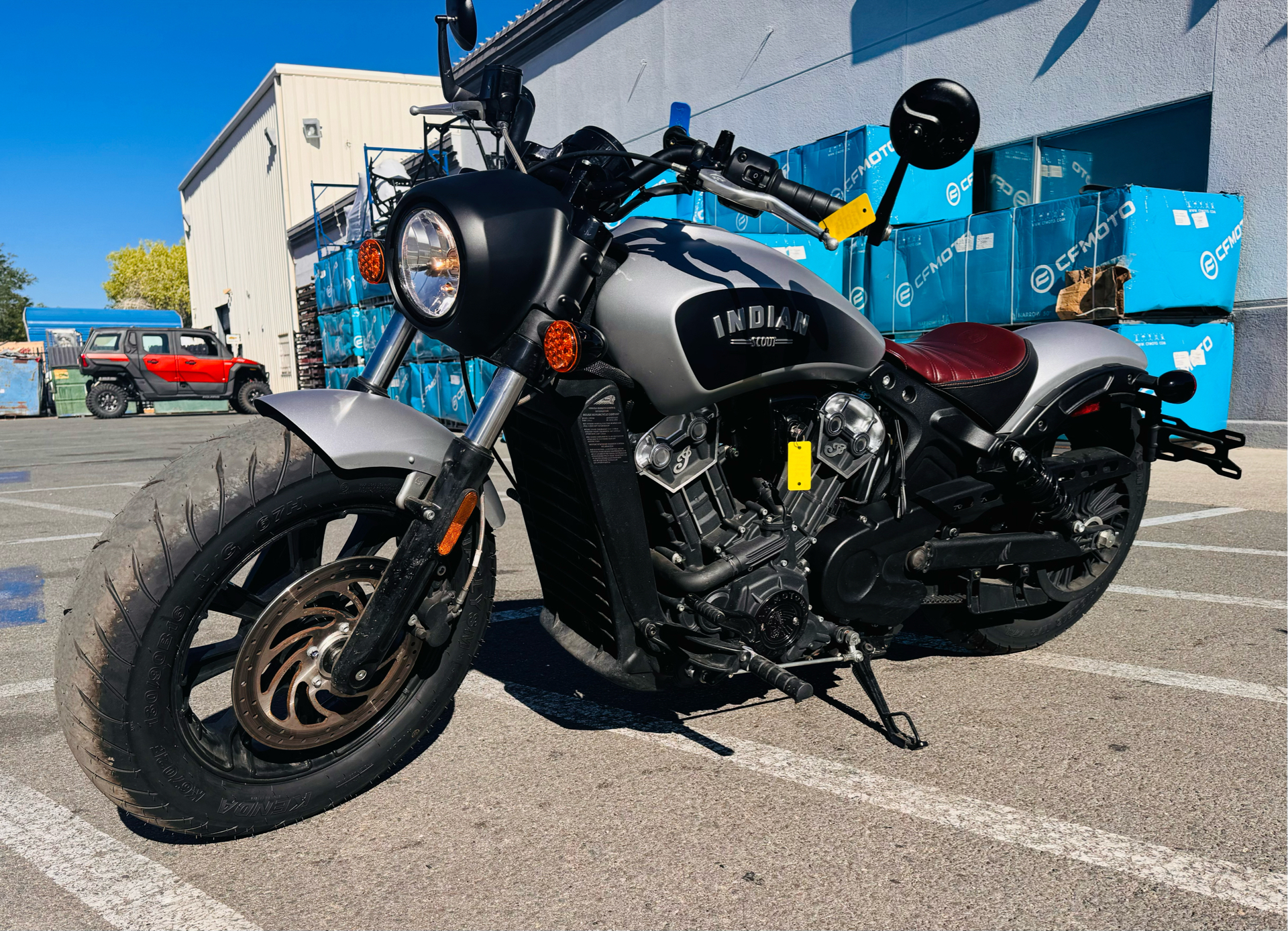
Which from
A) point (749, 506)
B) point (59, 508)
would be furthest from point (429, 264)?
point (59, 508)

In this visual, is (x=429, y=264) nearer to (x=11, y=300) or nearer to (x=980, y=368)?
(x=980, y=368)

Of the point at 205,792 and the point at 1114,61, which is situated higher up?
the point at 1114,61

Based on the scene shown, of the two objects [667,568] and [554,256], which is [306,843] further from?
[554,256]

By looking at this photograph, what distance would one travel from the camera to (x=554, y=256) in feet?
7.23

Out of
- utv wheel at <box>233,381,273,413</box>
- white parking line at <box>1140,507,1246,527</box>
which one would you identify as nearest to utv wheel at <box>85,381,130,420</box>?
utv wheel at <box>233,381,273,413</box>

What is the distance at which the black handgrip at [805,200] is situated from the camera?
2.03m

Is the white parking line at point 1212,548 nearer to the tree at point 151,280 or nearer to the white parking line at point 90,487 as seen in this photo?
the white parking line at point 90,487

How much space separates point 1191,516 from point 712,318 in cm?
515

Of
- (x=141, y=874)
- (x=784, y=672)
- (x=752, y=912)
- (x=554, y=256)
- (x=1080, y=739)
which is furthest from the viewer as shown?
(x=1080, y=739)

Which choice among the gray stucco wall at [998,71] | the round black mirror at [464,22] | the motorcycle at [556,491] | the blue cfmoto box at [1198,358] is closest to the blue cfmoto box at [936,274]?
the blue cfmoto box at [1198,358]

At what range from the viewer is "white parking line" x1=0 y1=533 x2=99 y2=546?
5992mm

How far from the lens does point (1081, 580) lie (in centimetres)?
350

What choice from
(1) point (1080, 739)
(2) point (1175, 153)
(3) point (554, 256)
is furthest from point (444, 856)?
(2) point (1175, 153)

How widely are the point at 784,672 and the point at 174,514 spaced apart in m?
1.42
